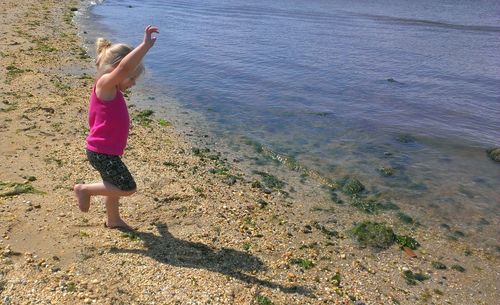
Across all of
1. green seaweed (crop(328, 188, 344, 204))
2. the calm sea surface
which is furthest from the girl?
the calm sea surface

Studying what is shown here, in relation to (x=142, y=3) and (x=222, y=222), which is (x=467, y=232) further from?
(x=142, y=3)

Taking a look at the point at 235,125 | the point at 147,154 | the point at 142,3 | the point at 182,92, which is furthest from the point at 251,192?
the point at 142,3

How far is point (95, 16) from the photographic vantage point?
2628 centimetres

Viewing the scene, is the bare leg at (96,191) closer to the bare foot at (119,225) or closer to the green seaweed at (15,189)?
the bare foot at (119,225)

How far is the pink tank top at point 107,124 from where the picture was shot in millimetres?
4652

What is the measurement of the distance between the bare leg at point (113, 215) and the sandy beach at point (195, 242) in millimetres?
101

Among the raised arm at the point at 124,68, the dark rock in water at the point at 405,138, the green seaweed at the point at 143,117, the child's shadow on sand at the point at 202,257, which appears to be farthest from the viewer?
the dark rock in water at the point at 405,138

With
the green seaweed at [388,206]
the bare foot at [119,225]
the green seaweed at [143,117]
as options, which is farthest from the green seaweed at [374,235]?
the green seaweed at [143,117]

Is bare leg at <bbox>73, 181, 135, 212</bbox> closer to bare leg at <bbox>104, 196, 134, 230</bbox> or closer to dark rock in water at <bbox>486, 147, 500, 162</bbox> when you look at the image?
bare leg at <bbox>104, 196, 134, 230</bbox>

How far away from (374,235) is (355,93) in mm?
8382

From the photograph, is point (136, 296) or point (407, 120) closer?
point (136, 296)

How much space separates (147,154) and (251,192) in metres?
2.05

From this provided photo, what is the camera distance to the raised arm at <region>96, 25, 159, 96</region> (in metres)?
4.29

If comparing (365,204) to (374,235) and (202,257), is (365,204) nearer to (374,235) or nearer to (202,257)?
(374,235)
